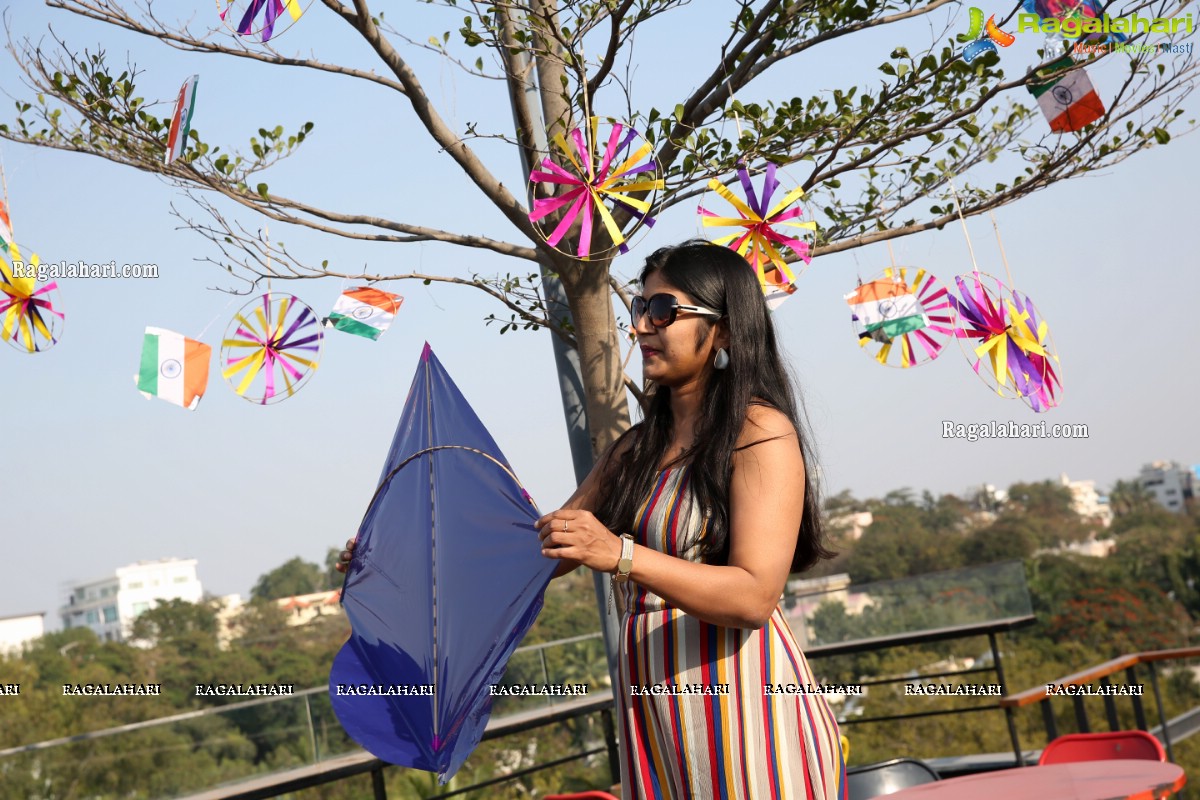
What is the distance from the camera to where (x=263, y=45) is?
284 centimetres

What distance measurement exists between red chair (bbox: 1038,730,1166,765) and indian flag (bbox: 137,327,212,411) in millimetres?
2704

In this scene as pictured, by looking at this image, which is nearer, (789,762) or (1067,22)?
(789,762)

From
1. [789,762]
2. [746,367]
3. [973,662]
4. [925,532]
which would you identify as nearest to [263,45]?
[746,367]

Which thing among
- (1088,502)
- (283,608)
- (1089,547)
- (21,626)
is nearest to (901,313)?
(283,608)

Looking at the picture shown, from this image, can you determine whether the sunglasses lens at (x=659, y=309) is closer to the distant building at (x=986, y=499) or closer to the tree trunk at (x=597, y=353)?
the tree trunk at (x=597, y=353)

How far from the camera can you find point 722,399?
158 centimetres

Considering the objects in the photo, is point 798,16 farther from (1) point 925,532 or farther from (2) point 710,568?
Result: (1) point 925,532

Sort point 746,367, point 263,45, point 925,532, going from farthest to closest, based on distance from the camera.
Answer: point 925,532, point 263,45, point 746,367

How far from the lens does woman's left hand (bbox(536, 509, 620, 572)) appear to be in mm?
1337

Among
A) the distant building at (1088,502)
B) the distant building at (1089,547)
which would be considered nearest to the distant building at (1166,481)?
the distant building at (1088,502)

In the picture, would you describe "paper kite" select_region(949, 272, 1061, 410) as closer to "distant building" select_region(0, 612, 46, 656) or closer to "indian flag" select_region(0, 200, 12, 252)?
"indian flag" select_region(0, 200, 12, 252)

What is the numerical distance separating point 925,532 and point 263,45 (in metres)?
44.6

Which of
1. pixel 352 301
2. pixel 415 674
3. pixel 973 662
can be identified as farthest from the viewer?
pixel 973 662

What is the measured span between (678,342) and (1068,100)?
2095mm
